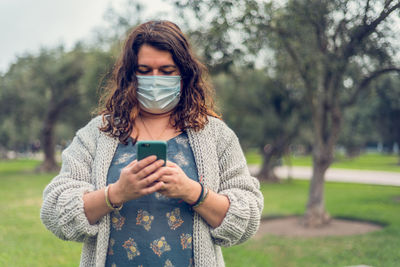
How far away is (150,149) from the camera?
58.0 inches

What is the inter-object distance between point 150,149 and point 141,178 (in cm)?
11

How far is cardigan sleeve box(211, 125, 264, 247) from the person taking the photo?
5.59 feet

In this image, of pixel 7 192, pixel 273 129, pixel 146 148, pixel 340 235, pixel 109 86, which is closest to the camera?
pixel 146 148

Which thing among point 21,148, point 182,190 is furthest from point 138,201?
point 21,148

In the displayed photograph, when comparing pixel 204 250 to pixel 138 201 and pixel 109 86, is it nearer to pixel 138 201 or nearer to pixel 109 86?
pixel 138 201

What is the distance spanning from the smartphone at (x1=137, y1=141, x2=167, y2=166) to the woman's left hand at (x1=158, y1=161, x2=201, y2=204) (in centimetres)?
6

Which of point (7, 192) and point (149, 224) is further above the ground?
point (149, 224)

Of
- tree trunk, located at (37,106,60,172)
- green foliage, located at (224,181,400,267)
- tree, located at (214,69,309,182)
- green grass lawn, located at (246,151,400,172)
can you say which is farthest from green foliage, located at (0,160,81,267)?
green grass lawn, located at (246,151,400,172)

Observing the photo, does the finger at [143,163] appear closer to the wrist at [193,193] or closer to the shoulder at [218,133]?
the wrist at [193,193]

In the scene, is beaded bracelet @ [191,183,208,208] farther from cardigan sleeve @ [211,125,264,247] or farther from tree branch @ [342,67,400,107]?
tree branch @ [342,67,400,107]


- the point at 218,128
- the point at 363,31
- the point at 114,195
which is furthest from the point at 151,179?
the point at 363,31

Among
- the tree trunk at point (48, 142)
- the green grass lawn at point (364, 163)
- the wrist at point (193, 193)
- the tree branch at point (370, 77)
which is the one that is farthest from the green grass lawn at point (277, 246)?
the tree trunk at point (48, 142)

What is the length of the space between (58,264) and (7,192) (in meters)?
9.93

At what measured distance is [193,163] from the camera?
183 cm
